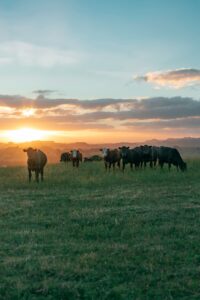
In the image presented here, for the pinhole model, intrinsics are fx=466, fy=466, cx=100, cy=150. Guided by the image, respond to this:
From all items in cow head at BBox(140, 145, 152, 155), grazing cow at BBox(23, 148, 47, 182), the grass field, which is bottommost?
the grass field

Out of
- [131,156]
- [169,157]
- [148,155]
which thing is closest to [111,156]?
[131,156]

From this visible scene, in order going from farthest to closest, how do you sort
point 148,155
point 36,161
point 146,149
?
point 146,149 → point 148,155 → point 36,161

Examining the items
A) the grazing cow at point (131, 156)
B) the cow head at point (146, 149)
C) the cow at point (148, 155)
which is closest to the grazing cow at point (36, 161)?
the grazing cow at point (131, 156)

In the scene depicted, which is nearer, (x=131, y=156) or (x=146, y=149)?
(x=131, y=156)

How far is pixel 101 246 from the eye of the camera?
12.5 meters

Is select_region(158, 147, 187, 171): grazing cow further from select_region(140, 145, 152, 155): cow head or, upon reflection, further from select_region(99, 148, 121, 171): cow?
select_region(99, 148, 121, 171): cow

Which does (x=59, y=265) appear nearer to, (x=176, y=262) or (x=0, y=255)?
(x=0, y=255)

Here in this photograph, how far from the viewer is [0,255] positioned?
11891 mm

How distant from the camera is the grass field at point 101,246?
9.38 m

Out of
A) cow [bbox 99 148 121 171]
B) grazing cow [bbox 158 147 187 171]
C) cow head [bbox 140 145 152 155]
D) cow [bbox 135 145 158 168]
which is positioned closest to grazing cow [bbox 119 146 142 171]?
cow [bbox 135 145 158 168]

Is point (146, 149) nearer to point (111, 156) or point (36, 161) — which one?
point (111, 156)

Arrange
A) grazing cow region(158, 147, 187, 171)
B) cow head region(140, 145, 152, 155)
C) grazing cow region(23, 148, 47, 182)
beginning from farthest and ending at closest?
cow head region(140, 145, 152, 155) → grazing cow region(158, 147, 187, 171) → grazing cow region(23, 148, 47, 182)

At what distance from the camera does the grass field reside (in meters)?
9.38

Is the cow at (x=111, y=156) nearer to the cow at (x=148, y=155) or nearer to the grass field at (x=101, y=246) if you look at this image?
the cow at (x=148, y=155)
